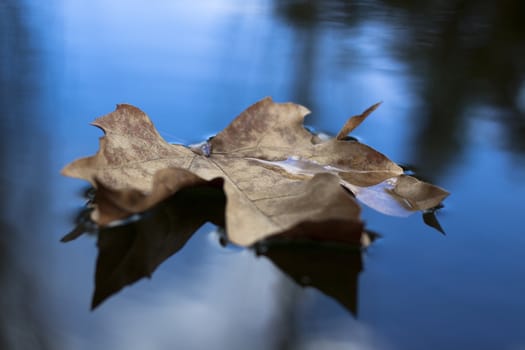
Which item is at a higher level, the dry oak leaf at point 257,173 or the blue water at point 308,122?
the dry oak leaf at point 257,173

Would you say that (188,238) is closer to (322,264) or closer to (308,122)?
(322,264)

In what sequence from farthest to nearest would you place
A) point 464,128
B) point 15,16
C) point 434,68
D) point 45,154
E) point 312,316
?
point 15,16 → point 434,68 → point 464,128 → point 45,154 → point 312,316

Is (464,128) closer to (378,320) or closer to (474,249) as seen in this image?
(474,249)

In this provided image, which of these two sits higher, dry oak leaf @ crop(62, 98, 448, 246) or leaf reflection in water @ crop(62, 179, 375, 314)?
dry oak leaf @ crop(62, 98, 448, 246)

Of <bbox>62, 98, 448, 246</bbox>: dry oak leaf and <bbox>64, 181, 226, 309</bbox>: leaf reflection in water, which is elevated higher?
<bbox>62, 98, 448, 246</bbox>: dry oak leaf

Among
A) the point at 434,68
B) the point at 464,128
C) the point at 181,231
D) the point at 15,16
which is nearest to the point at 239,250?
the point at 181,231
